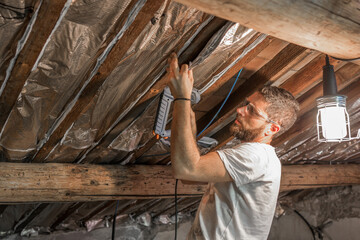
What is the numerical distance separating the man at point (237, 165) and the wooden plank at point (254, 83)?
0.84ft

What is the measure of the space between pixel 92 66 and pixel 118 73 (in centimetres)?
15

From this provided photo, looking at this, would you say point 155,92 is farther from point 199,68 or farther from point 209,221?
point 209,221

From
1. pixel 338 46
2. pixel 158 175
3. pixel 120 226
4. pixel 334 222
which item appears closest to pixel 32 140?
pixel 158 175

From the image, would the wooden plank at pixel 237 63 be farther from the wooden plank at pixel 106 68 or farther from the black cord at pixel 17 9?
the black cord at pixel 17 9

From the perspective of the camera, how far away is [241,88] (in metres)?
2.35

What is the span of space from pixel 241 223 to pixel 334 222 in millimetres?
3032

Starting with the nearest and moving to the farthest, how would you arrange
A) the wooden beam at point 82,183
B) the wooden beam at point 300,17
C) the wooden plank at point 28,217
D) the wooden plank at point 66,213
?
the wooden beam at point 300,17 < the wooden beam at point 82,183 < the wooden plank at point 28,217 < the wooden plank at point 66,213

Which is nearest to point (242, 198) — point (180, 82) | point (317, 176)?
point (180, 82)

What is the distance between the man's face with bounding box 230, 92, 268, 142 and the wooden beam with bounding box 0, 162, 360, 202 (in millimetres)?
1118

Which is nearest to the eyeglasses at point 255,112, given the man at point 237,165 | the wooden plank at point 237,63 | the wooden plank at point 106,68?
the man at point 237,165

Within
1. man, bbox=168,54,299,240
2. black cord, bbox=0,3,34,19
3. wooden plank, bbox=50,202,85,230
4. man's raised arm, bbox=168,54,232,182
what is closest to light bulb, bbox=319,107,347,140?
man, bbox=168,54,299,240

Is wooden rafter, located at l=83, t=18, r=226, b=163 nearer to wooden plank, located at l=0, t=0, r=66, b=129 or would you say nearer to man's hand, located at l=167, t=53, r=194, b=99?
man's hand, located at l=167, t=53, r=194, b=99

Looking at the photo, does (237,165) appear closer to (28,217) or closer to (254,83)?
(254,83)

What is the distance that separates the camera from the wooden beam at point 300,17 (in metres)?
1.20
